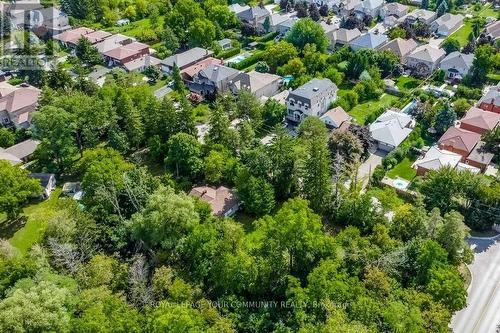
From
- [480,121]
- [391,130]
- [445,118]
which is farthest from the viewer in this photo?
[445,118]

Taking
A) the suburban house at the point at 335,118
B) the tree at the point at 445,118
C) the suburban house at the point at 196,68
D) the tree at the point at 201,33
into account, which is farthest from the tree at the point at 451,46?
the tree at the point at 201,33

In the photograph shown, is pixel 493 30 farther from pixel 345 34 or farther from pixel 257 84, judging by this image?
pixel 257 84

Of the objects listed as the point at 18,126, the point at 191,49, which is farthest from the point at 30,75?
the point at 191,49

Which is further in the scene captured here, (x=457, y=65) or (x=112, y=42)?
(x=112, y=42)

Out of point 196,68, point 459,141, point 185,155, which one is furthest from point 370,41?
point 185,155

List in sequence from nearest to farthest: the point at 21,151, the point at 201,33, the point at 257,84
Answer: the point at 21,151 < the point at 257,84 < the point at 201,33

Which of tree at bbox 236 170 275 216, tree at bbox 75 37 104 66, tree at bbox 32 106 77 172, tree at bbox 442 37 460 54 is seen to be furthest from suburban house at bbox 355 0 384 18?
tree at bbox 32 106 77 172

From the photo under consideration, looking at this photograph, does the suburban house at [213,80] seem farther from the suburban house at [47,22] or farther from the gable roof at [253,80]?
the suburban house at [47,22]
